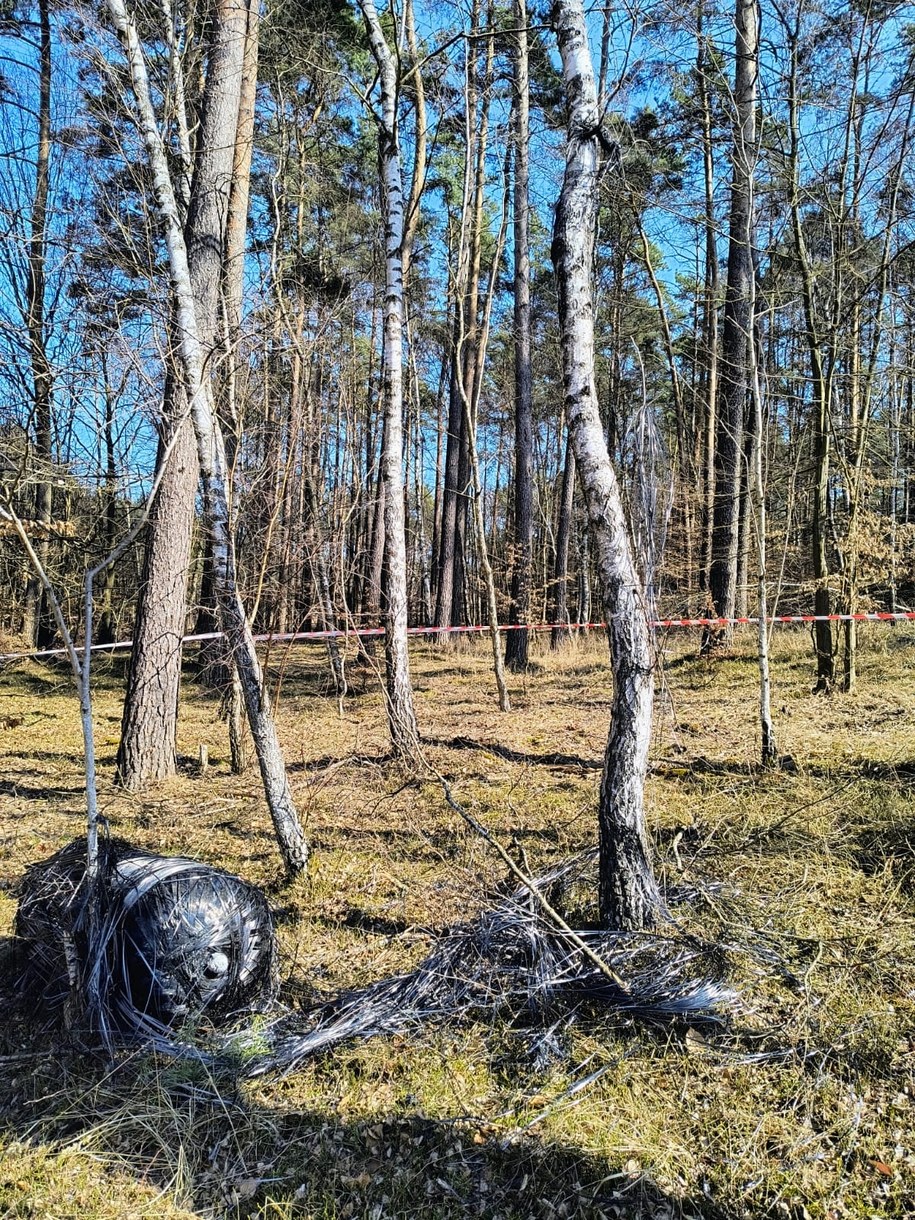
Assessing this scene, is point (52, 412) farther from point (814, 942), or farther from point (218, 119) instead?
point (814, 942)

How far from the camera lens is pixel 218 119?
643 centimetres

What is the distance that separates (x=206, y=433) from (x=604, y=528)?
2.34 meters

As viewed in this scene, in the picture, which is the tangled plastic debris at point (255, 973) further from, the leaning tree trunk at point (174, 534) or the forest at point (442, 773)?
the leaning tree trunk at point (174, 534)

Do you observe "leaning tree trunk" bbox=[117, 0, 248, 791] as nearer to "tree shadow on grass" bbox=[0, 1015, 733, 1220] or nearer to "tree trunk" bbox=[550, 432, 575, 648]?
"tree shadow on grass" bbox=[0, 1015, 733, 1220]

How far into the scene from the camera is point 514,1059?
9.38 ft

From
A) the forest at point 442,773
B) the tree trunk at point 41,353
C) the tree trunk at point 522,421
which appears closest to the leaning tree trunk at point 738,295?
the forest at point 442,773

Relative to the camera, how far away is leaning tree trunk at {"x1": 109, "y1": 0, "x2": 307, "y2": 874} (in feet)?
13.2

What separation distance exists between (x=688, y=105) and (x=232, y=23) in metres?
6.53

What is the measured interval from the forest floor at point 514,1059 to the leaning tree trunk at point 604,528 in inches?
22.1

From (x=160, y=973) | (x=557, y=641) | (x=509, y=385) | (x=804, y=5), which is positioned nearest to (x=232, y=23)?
(x=804, y=5)

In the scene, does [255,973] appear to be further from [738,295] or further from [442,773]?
[738,295]

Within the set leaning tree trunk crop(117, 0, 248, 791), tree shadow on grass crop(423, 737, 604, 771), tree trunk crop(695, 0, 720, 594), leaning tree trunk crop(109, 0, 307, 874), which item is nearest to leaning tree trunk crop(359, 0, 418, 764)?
tree shadow on grass crop(423, 737, 604, 771)

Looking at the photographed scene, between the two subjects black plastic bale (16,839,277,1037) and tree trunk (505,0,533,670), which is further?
tree trunk (505,0,533,670)

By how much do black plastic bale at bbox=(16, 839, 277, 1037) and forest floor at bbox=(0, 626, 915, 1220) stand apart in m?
0.20
